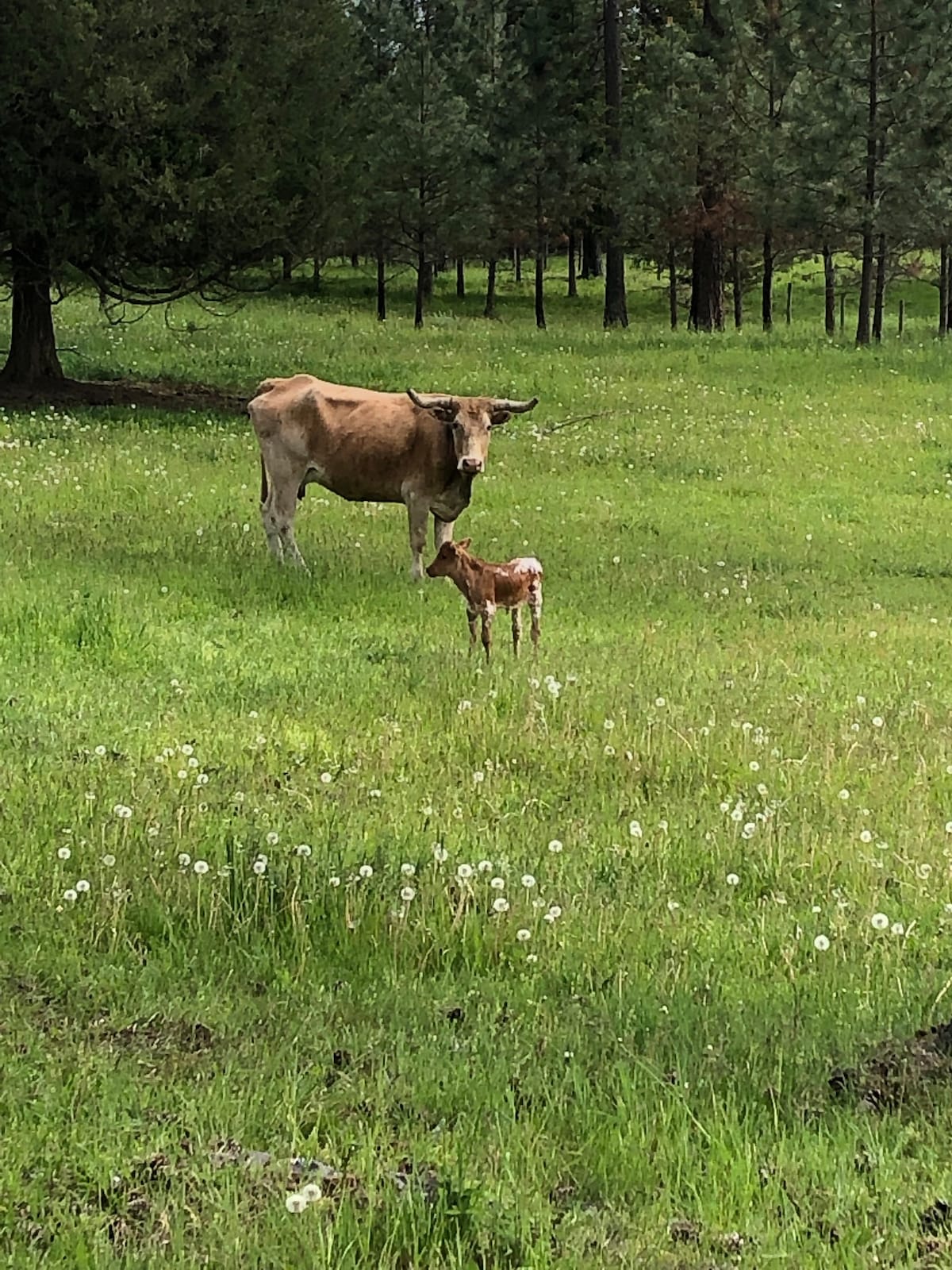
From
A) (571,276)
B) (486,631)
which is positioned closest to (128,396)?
(486,631)

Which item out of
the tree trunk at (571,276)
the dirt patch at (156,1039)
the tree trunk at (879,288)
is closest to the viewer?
the dirt patch at (156,1039)

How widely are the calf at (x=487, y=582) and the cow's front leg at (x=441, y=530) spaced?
342cm

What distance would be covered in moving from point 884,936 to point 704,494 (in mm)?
13562

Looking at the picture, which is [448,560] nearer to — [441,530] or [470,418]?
[470,418]

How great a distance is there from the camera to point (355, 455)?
44.3ft

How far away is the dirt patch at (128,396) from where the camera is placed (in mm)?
24031

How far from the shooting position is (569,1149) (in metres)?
3.75

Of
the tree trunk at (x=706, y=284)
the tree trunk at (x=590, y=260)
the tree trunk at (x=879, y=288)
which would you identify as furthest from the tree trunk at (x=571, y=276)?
the tree trunk at (x=879, y=288)

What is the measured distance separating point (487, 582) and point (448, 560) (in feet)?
0.92

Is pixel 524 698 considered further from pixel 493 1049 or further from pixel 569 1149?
pixel 569 1149

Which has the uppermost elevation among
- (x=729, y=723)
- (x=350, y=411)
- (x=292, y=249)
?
(x=292, y=249)

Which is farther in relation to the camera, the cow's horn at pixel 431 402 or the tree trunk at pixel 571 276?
the tree trunk at pixel 571 276

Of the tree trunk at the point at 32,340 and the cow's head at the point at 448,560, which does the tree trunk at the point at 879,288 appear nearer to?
the tree trunk at the point at 32,340

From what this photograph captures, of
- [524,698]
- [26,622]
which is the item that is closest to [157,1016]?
[524,698]
